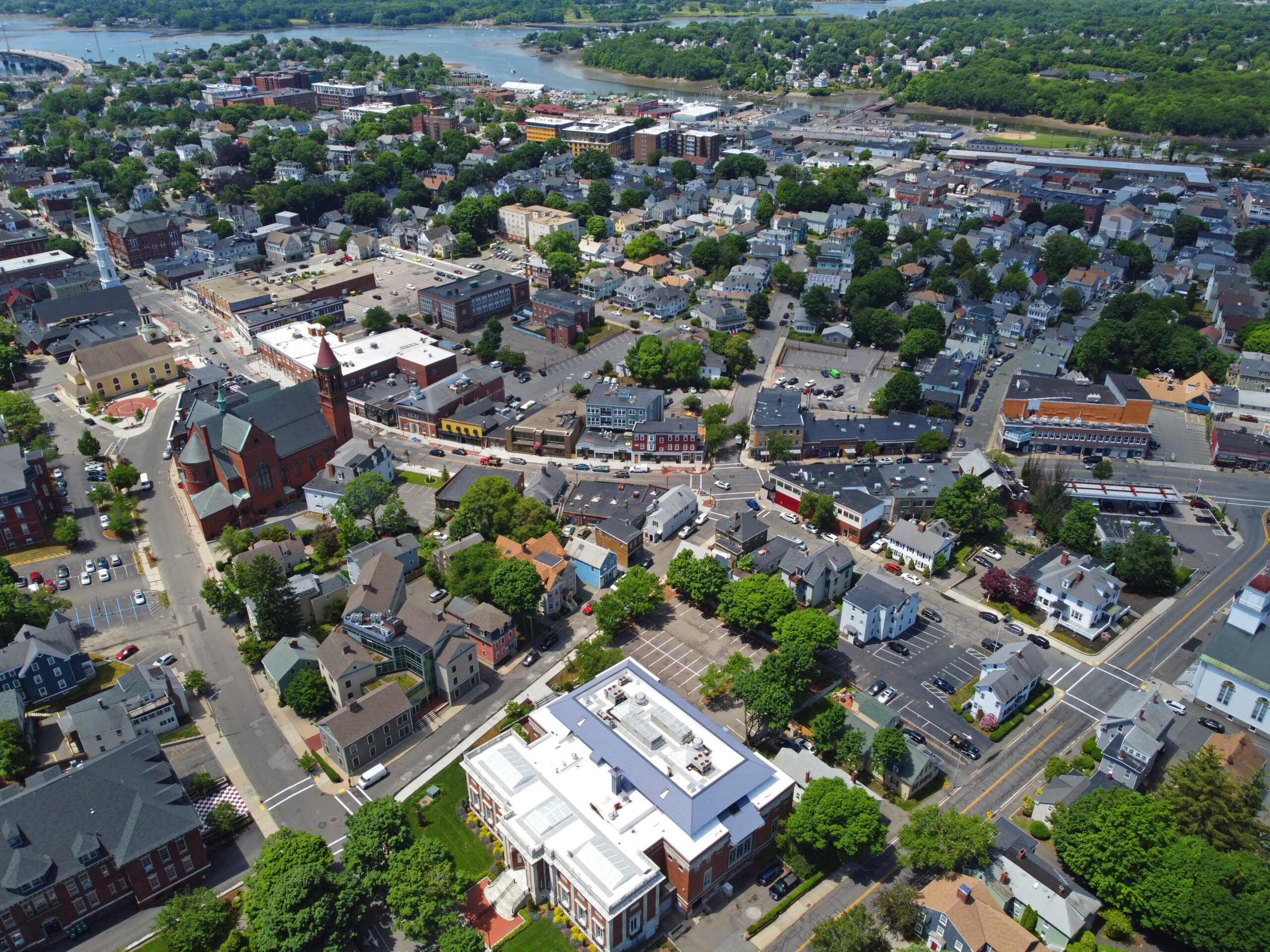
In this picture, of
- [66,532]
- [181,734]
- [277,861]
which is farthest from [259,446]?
[277,861]

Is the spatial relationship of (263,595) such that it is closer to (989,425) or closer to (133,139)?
(989,425)

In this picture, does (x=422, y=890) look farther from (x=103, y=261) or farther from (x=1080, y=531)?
(x=103, y=261)

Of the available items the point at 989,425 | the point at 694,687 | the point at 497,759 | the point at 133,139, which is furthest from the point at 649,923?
the point at 133,139

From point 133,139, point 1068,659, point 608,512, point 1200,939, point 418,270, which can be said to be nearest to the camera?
point 1200,939

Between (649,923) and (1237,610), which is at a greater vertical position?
(1237,610)

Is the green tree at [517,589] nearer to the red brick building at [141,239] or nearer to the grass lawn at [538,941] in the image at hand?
the grass lawn at [538,941]

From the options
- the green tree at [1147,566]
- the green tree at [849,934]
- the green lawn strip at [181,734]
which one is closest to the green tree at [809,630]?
the green tree at [849,934]
